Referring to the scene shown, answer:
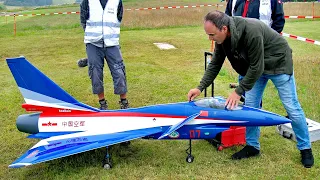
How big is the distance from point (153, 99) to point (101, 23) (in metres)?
2.30

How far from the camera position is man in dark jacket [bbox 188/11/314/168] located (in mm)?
3746

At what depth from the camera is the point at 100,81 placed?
243 inches

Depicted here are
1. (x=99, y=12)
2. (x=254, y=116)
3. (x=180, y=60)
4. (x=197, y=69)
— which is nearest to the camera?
(x=254, y=116)

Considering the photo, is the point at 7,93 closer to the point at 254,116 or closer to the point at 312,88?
the point at 254,116

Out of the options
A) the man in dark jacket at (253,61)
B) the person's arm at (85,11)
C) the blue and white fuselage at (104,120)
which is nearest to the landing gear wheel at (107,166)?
the blue and white fuselage at (104,120)

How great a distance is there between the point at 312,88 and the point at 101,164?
536cm

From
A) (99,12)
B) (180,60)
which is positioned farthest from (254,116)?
(180,60)

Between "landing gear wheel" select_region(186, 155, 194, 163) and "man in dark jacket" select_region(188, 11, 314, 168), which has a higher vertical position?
"man in dark jacket" select_region(188, 11, 314, 168)

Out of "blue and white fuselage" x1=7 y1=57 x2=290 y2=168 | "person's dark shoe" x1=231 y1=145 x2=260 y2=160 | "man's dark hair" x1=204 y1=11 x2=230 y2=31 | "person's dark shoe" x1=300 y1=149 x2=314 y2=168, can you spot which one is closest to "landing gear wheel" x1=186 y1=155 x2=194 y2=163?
"blue and white fuselage" x1=7 y1=57 x2=290 y2=168

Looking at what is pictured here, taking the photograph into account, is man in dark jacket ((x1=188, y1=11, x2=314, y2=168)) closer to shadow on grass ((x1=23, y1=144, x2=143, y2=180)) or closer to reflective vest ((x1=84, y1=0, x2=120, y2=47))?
shadow on grass ((x1=23, y1=144, x2=143, y2=180))

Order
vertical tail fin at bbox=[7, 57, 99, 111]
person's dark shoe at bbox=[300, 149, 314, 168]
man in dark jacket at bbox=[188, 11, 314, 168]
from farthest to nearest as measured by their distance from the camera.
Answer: vertical tail fin at bbox=[7, 57, 99, 111] < person's dark shoe at bbox=[300, 149, 314, 168] < man in dark jacket at bbox=[188, 11, 314, 168]

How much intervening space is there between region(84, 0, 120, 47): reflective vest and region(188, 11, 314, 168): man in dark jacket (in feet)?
7.12

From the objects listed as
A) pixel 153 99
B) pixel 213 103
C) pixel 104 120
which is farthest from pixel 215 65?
pixel 153 99

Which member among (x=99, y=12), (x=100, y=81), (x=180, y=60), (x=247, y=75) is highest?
(x=99, y=12)
